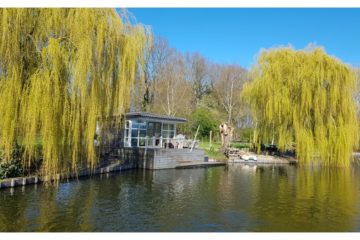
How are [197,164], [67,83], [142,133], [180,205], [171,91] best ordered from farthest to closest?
[171,91]
[142,133]
[197,164]
[67,83]
[180,205]

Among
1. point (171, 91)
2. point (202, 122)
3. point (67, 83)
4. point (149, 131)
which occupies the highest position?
point (171, 91)

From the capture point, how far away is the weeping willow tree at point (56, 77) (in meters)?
10.6

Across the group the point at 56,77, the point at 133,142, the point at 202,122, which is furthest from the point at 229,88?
the point at 56,77

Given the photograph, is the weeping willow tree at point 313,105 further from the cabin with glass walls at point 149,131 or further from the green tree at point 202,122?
the green tree at point 202,122

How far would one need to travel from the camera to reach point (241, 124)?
4259 cm

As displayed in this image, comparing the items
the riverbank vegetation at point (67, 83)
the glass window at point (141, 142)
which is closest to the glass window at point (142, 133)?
the glass window at point (141, 142)

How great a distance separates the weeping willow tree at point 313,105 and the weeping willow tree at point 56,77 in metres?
13.3

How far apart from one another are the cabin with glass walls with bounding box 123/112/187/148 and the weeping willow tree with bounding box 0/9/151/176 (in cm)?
807

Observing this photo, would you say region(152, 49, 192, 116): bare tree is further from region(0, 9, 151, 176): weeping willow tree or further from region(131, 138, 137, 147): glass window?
region(0, 9, 151, 176): weeping willow tree

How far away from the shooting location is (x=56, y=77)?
1074 cm

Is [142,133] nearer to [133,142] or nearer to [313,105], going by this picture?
[133,142]

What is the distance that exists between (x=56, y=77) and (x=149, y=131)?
458 inches

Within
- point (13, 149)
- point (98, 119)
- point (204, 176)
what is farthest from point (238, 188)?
point (13, 149)
